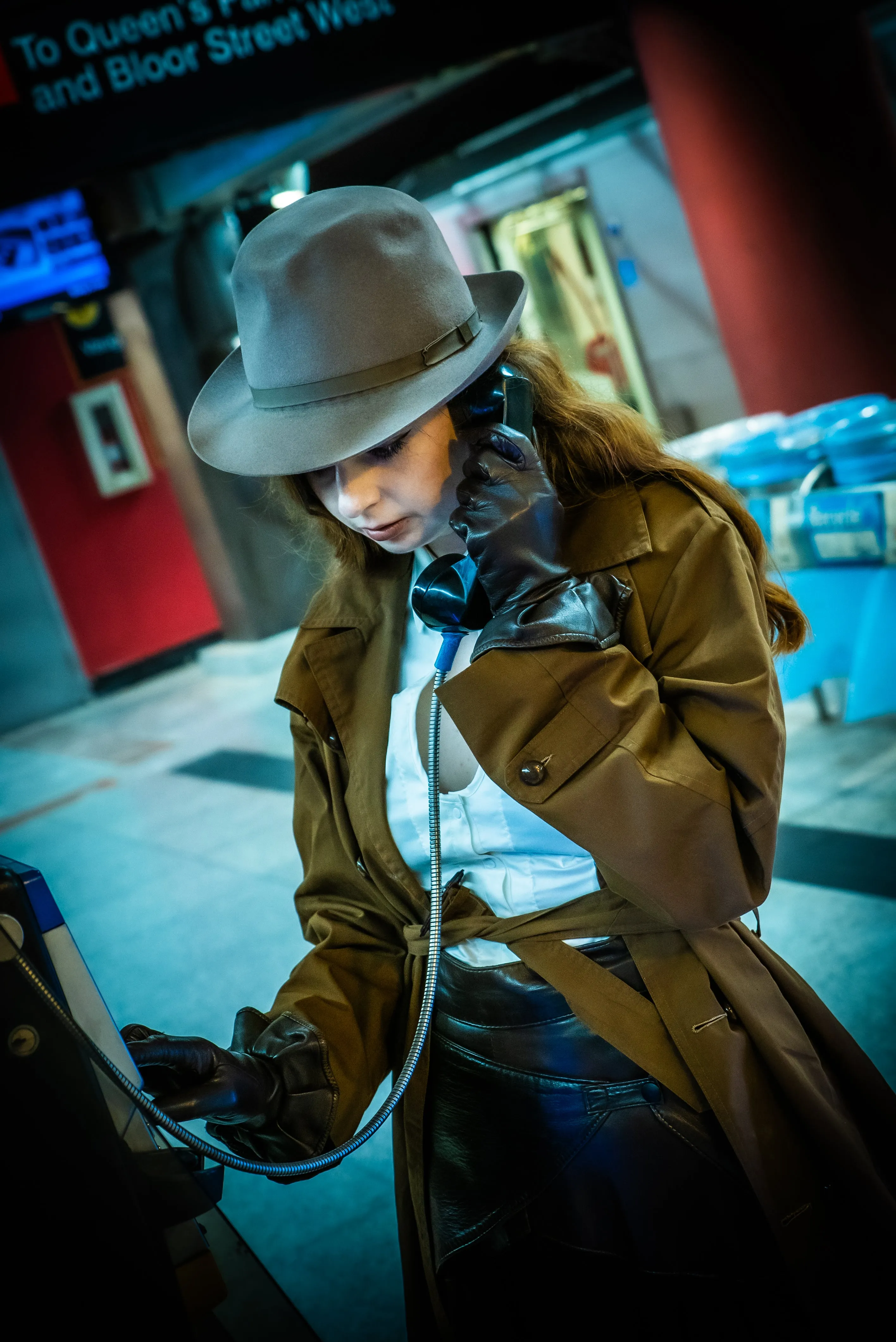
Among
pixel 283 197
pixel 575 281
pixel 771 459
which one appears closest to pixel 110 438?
pixel 283 197

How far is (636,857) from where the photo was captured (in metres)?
1.04

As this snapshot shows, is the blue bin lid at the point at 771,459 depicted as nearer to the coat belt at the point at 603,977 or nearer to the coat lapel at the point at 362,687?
the coat lapel at the point at 362,687

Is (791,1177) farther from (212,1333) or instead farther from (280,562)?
(280,562)

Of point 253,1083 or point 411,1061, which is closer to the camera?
point 253,1083

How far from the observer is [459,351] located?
120 cm

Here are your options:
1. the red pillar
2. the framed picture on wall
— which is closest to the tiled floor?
the red pillar

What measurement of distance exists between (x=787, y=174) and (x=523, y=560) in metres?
4.67

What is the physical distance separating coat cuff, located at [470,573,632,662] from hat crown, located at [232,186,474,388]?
0.32 metres

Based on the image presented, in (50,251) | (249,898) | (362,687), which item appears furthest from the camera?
(50,251)

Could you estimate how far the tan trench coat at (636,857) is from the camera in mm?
1054

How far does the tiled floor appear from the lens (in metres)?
2.44

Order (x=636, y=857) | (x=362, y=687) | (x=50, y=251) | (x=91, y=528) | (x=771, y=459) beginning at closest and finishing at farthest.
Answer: (x=636, y=857)
(x=362, y=687)
(x=771, y=459)
(x=50, y=251)
(x=91, y=528)

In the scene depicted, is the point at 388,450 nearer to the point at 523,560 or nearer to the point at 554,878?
the point at 523,560

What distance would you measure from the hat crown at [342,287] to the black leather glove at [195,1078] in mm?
701
